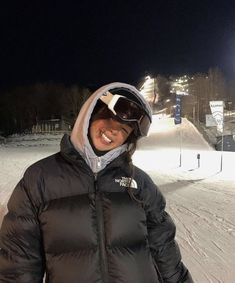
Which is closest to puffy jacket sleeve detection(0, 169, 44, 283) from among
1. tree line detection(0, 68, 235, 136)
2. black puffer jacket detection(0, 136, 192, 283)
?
black puffer jacket detection(0, 136, 192, 283)

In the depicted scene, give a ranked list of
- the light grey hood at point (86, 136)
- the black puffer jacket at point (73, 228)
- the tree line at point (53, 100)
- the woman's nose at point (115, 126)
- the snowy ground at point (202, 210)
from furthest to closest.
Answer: the tree line at point (53, 100) → the snowy ground at point (202, 210) → the woman's nose at point (115, 126) → the light grey hood at point (86, 136) → the black puffer jacket at point (73, 228)

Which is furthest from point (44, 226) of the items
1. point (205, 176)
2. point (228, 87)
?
point (228, 87)

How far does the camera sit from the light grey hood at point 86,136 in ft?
7.53

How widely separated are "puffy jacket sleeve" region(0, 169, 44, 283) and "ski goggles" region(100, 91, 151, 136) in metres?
0.56

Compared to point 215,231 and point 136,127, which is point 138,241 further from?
point 215,231

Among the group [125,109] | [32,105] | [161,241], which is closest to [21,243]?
[161,241]

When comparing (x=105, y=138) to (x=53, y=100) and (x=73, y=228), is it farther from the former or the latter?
(x=53, y=100)

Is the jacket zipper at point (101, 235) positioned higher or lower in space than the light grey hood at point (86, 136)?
lower

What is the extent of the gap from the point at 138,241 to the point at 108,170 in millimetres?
371

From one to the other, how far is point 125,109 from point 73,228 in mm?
654

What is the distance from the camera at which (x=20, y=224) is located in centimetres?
217

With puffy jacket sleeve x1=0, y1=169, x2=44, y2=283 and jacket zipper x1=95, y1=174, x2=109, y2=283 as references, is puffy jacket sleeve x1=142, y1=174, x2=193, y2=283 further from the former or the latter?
puffy jacket sleeve x1=0, y1=169, x2=44, y2=283

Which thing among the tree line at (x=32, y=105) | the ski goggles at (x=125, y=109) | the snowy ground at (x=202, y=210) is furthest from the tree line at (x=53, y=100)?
the ski goggles at (x=125, y=109)

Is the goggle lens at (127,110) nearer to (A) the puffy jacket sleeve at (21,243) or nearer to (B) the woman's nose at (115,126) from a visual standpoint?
(B) the woman's nose at (115,126)
